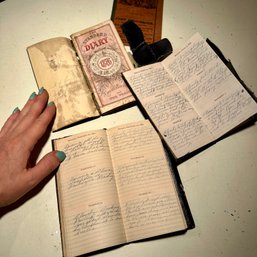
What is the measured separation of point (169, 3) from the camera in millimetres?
1255

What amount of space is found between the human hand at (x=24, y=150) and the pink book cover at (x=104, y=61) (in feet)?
0.56

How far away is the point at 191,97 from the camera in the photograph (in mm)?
1024

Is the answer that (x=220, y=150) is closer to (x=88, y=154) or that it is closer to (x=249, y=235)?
(x=249, y=235)

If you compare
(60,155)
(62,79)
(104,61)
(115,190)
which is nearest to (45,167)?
(60,155)

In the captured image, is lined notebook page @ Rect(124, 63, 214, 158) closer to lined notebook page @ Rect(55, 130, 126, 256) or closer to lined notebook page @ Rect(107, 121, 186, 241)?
lined notebook page @ Rect(107, 121, 186, 241)

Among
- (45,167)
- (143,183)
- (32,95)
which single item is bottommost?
(143,183)

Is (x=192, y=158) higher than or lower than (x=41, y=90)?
lower

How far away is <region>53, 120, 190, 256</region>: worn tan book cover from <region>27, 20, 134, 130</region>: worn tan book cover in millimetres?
105

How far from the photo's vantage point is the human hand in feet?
2.82

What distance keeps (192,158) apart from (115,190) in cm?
26

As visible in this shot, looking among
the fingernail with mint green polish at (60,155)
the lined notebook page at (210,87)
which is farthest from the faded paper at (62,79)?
the lined notebook page at (210,87)

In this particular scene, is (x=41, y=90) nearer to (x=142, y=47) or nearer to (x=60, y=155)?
(x=60, y=155)

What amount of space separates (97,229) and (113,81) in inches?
19.3

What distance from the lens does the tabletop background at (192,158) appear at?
33.9 inches
